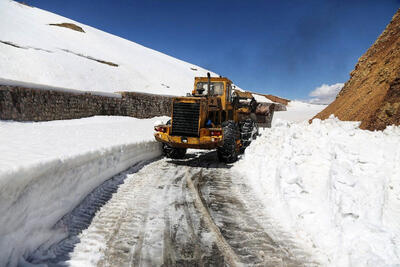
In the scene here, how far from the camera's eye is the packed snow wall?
11945 millimetres

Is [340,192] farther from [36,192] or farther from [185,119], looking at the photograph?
[185,119]

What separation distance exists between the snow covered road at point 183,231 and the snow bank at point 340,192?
39cm

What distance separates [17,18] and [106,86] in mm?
16731

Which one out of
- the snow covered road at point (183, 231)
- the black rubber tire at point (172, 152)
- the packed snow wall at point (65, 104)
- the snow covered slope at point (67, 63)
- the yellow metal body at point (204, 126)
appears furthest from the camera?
the snow covered slope at point (67, 63)

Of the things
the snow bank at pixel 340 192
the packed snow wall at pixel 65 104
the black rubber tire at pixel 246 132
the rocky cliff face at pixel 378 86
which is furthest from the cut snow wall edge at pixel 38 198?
the packed snow wall at pixel 65 104

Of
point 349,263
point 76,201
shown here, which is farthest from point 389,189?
point 76,201

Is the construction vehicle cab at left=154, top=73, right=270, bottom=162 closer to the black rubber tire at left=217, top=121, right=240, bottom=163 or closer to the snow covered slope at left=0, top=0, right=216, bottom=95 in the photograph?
the black rubber tire at left=217, top=121, right=240, bottom=163

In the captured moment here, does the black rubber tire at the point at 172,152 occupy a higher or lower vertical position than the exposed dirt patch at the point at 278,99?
lower

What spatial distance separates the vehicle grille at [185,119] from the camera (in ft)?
29.5

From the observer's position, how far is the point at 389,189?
14.4 feet

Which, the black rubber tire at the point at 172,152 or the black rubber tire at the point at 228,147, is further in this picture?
the black rubber tire at the point at 172,152

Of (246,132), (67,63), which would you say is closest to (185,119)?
(246,132)

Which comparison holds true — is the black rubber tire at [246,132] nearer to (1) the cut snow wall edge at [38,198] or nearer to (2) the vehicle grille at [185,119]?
(2) the vehicle grille at [185,119]

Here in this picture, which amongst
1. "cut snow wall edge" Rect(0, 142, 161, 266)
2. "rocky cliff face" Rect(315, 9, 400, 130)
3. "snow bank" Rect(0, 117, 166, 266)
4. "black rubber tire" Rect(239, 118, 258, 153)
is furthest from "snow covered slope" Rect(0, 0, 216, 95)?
"rocky cliff face" Rect(315, 9, 400, 130)
